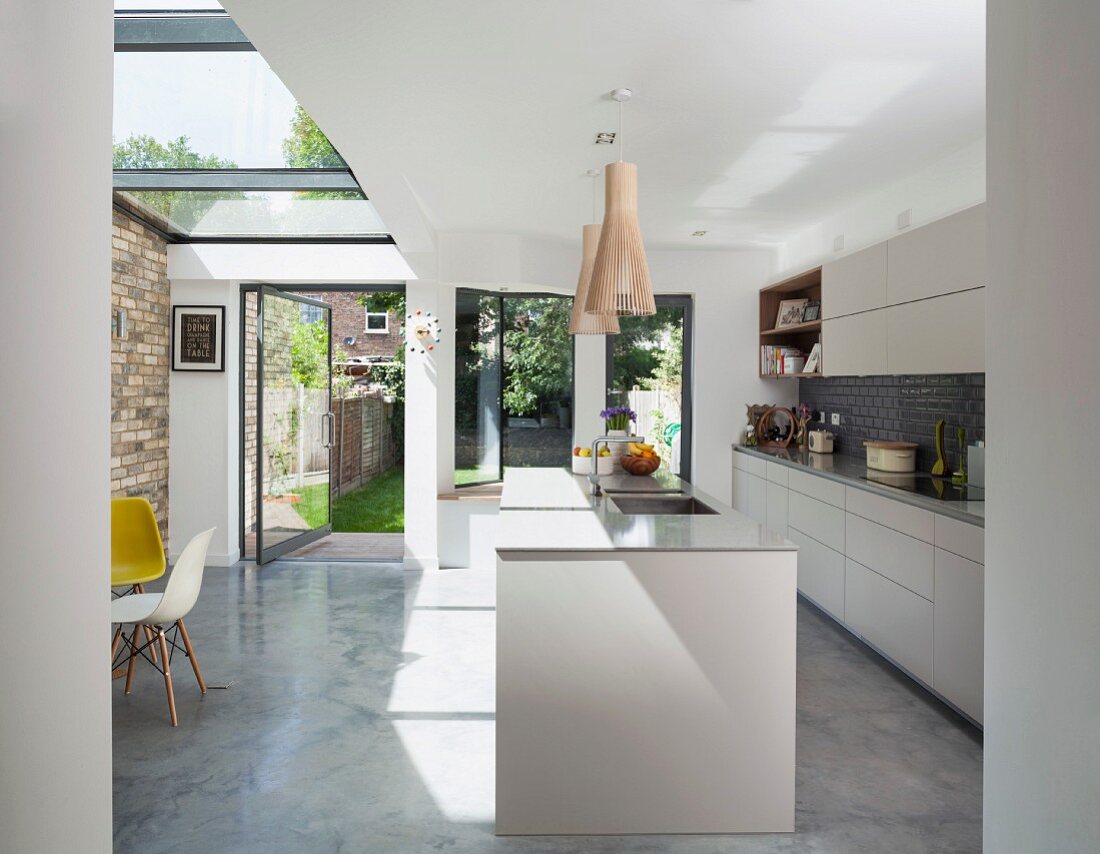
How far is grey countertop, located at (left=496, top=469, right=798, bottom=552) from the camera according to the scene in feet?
8.39

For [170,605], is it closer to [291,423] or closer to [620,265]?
[620,265]

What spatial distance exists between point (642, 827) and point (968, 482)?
8.55ft

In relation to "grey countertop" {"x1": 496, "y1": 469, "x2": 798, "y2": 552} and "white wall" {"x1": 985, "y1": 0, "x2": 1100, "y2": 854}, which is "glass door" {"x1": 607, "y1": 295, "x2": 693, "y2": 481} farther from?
"white wall" {"x1": 985, "y1": 0, "x2": 1100, "y2": 854}

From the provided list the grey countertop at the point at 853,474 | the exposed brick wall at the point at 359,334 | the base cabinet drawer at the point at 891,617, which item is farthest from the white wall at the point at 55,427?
the exposed brick wall at the point at 359,334

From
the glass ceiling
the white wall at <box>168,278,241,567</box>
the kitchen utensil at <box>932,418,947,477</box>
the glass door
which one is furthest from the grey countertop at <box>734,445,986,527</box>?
the white wall at <box>168,278,241,567</box>

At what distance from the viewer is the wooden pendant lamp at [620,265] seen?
2941 mm

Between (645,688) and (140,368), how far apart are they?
4.76 m

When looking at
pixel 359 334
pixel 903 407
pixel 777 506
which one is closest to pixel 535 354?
pixel 777 506

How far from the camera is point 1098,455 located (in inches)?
42.4

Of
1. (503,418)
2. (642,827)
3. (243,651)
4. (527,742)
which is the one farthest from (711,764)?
(503,418)

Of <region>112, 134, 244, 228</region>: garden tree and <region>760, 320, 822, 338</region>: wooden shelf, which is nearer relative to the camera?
<region>112, 134, 244, 228</region>: garden tree

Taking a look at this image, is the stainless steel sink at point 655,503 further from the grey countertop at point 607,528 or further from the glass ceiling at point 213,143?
the glass ceiling at point 213,143

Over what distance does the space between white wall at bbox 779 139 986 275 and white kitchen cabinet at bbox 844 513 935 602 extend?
1.66m

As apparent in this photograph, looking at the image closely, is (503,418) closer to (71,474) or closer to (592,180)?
(592,180)
